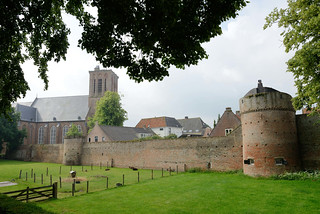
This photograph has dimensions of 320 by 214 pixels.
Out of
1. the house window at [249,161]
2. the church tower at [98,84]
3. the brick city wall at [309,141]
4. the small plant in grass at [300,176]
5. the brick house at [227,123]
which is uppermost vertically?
the church tower at [98,84]

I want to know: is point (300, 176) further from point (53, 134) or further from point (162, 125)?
point (53, 134)

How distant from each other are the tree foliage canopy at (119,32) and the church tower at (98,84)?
5602cm

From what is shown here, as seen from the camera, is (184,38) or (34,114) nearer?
(184,38)

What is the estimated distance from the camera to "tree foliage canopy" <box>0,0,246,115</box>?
8.07 m

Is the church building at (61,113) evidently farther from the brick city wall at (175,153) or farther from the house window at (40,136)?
the brick city wall at (175,153)

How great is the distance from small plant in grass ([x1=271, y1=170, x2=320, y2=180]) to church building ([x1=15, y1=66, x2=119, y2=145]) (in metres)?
54.3

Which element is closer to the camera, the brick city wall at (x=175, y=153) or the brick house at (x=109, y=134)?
the brick city wall at (x=175, y=153)

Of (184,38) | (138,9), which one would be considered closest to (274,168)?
(184,38)

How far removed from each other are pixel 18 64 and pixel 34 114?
66011 mm

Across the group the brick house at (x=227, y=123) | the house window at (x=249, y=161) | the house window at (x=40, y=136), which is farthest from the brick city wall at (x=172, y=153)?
the house window at (x=40, y=136)

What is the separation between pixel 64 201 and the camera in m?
13.1

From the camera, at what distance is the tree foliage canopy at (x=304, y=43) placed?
13289 mm

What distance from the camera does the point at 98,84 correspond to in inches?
2697

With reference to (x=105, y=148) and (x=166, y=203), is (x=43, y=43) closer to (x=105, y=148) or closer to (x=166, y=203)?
(x=166, y=203)
